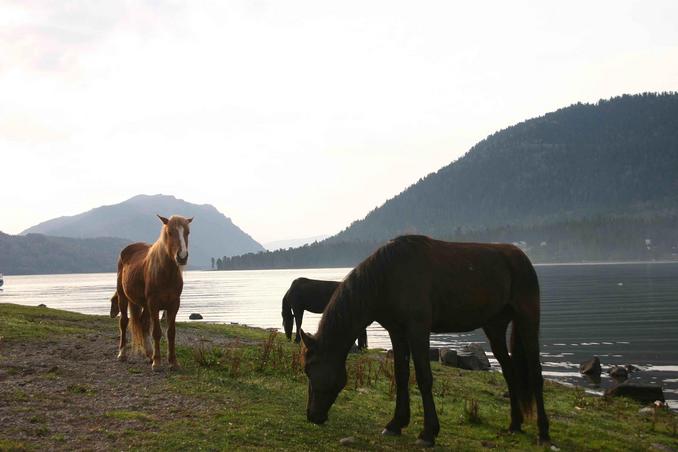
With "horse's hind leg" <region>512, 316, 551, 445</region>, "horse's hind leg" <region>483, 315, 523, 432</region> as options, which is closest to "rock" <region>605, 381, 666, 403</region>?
"horse's hind leg" <region>483, 315, 523, 432</region>

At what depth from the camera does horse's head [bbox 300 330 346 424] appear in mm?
9422

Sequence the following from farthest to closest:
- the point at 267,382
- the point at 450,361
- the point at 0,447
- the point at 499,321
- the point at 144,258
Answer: the point at 450,361 → the point at 144,258 → the point at 267,382 → the point at 499,321 → the point at 0,447

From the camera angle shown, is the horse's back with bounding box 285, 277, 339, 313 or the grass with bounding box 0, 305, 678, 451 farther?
the horse's back with bounding box 285, 277, 339, 313

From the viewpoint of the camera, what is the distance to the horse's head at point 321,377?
9422 millimetres

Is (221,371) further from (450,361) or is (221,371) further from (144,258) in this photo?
(450,361)

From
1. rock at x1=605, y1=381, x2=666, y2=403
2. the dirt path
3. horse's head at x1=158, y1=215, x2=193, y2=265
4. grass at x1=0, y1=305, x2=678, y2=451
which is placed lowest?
rock at x1=605, y1=381, x2=666, y2=403

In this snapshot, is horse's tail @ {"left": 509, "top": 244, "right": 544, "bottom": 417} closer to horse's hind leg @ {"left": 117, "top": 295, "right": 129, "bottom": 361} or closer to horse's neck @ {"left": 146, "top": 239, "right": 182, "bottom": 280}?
horse's neck @ {"left": 146, "top": 239, "right": 182, "bottom": 280}

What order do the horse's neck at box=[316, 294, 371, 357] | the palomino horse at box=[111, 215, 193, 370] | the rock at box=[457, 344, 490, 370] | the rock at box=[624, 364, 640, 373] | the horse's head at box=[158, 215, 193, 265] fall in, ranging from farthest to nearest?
1. the rock at box=[624, 364, 640, 373]
2. the rock at box=[457, 344, 490, 370]
3. the palomino horse at box=[111, 215, 193, 370]
4. the horse's head at box=[158, 215, 193, 265]
5. the horse's neck at box=[316, 294, 371, 357]

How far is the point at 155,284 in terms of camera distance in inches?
548

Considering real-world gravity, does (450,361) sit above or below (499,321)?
below

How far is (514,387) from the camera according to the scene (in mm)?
10945

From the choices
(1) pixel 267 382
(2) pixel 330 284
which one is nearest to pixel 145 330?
(1) pixel 267 382

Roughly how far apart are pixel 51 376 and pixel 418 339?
8.05m

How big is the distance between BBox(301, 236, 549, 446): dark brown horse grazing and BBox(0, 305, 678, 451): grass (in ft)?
2.14
